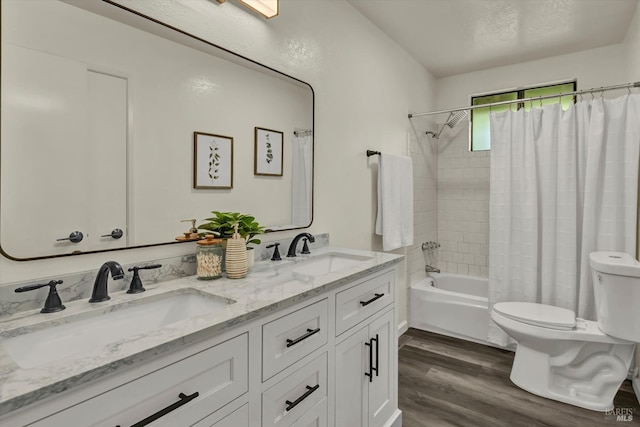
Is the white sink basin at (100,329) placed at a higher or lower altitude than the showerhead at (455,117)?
lower

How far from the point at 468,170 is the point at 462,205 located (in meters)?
0.38

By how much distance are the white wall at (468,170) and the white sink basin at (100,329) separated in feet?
10.5

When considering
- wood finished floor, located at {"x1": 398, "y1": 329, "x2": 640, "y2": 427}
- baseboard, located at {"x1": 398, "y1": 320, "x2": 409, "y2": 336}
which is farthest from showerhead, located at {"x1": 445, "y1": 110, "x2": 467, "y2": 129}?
wood finished floor, located at {"x1": 398, "y1": 329, "x2": 640, "y2": 427}

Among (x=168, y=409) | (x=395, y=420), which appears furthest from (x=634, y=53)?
(x=168, y=409)

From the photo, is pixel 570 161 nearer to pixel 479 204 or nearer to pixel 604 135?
pixel 604 135

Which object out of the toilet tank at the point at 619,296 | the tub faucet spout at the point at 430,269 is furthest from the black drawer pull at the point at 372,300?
the tub faucet spout at the point at 430,269

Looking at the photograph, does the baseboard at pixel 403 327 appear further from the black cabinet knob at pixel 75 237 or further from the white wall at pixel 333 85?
the black cabinet knob at pixel 75 237

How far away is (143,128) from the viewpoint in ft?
4.11

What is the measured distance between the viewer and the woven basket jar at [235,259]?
1332mm

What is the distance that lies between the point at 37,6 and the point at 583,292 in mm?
3297

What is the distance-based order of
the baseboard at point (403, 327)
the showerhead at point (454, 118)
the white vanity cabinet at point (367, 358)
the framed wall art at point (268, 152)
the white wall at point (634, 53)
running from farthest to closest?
1. the showerhead at point (454, 118)
2. the baseboard at point (403, 327)
3. the white wall at point (634, 53)
4. the framed wall art at point (268, 152)
5. the white vanity cabinet at point (367, 358)

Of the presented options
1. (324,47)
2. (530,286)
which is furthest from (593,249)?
(324,47)

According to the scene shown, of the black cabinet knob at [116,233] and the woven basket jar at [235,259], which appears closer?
the black cabinet knob at [116,233]

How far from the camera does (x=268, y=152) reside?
177 centimetres
